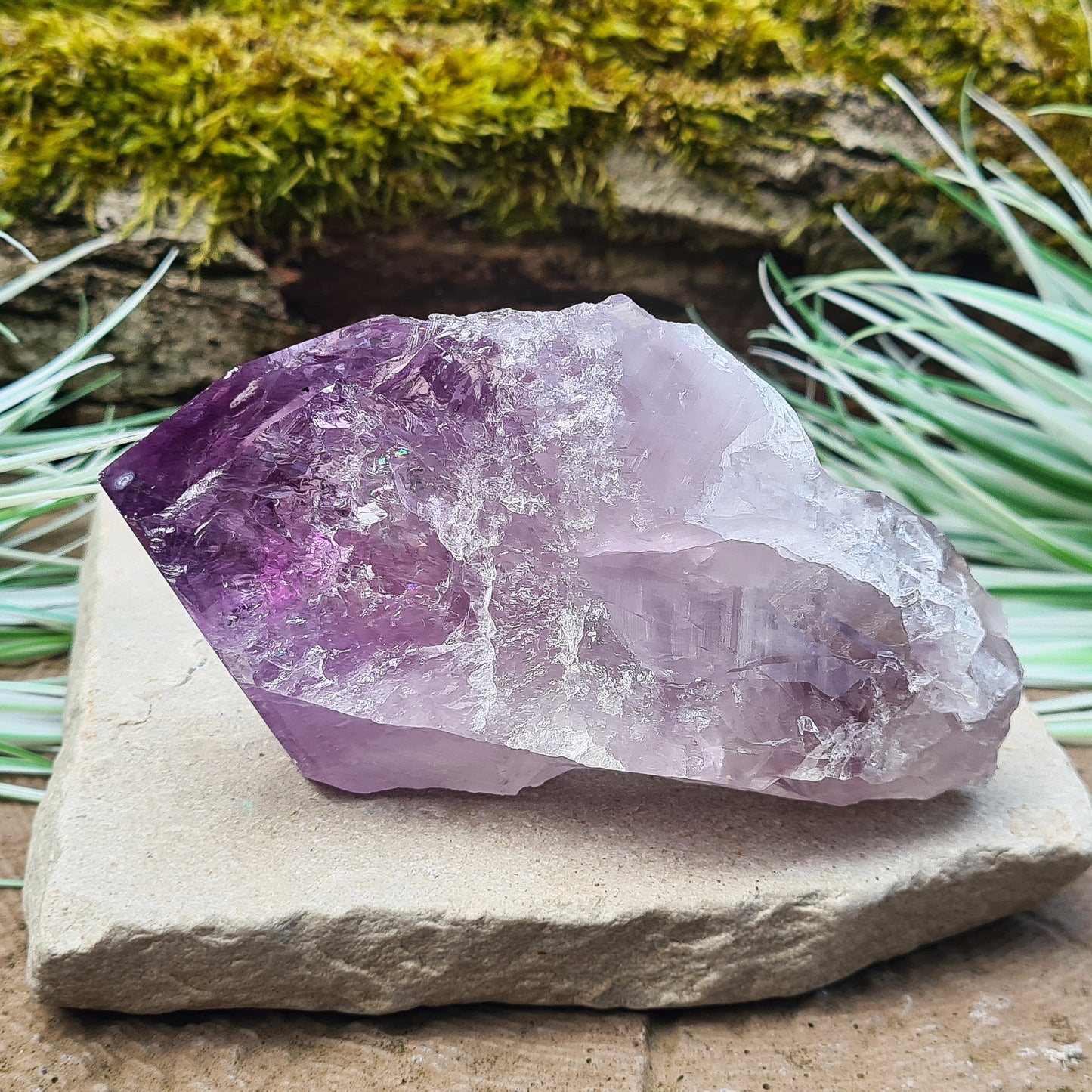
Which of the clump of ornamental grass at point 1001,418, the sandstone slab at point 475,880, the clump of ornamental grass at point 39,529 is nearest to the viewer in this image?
the sandstone slab at point 475,880

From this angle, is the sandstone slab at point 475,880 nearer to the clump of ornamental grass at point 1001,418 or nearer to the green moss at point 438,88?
the clump of ornamental grass at point 1001,418

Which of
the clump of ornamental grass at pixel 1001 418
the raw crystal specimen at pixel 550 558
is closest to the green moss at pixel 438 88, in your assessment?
the clump of ornamental grass at pixel 1001 418

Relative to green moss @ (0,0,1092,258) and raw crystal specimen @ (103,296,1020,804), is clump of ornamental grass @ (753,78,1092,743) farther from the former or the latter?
raw crystal specimen @ (103,296,1020,804)

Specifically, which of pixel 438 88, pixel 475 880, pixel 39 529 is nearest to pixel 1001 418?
pixel 438 88

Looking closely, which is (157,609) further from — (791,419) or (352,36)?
(352,36)

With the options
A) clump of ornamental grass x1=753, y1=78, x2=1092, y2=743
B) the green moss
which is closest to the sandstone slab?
clump of ornamental grass x1=753, y1=78, x2=1092, y2=743

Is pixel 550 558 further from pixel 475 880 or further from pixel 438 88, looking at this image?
pixel 438 88

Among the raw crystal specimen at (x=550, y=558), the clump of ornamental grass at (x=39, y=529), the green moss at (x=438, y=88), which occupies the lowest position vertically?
the clump of ornamental grass at (x=39, y=529)
